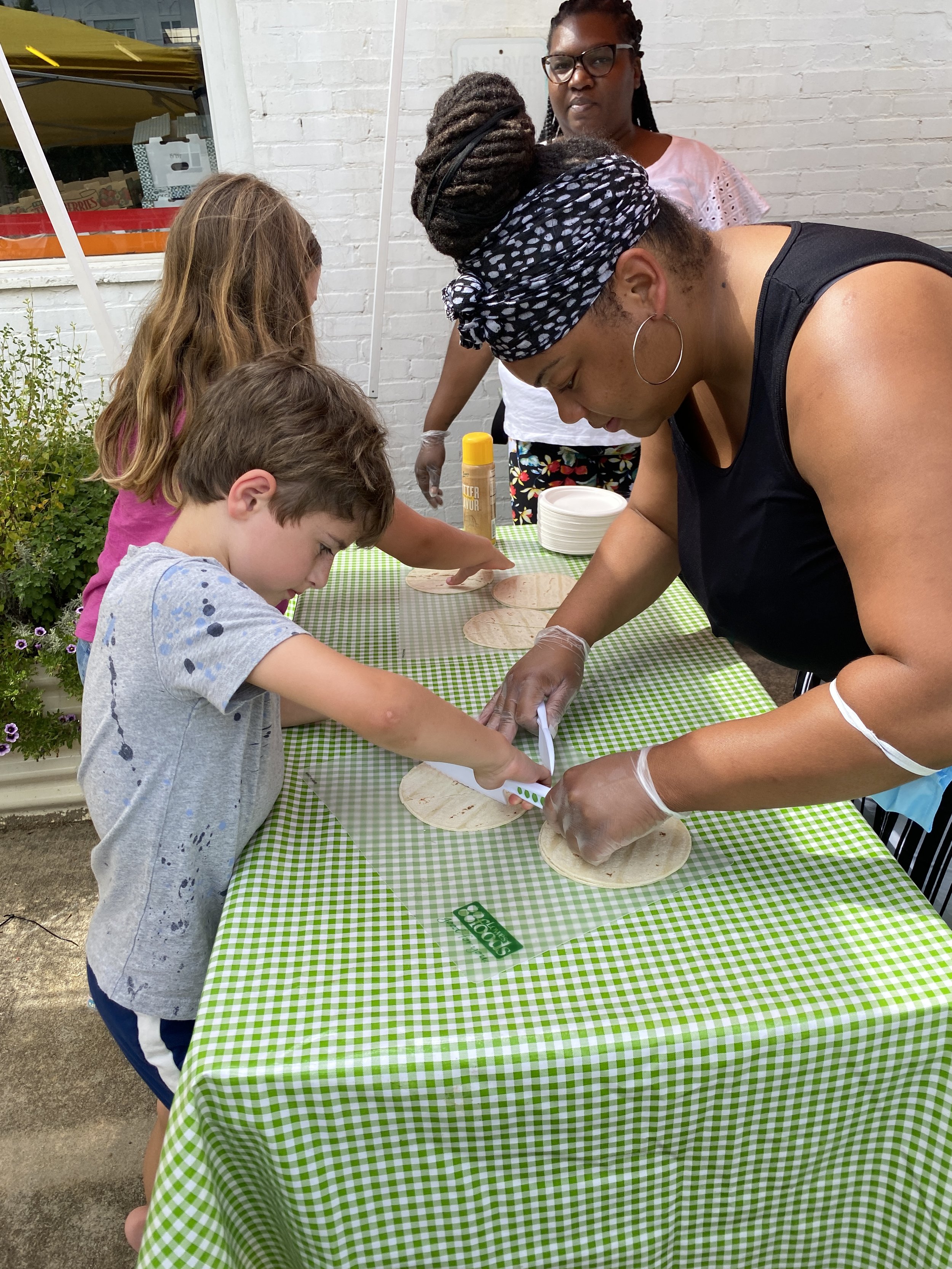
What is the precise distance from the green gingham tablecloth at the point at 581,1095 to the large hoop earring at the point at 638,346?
0.66 metres

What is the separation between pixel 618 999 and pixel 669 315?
830 millimetres

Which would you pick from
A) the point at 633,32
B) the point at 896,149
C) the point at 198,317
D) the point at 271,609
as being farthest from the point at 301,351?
the point at 896,149

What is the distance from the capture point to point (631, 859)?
1129 millimetres

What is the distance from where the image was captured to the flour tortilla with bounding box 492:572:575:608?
1.80 meters

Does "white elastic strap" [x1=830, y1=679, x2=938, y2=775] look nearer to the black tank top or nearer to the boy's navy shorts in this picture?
the black tank top

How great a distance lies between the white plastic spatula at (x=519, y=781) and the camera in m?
1.21

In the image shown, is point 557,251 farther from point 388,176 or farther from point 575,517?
point 388,176

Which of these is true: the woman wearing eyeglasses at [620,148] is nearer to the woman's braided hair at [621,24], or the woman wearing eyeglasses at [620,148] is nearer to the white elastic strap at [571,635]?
the woman's braided hair at [621,24]

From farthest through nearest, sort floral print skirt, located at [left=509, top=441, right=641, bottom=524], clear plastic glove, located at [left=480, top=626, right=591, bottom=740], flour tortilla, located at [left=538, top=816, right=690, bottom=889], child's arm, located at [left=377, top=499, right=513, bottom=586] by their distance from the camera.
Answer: floral print skirt, located at [left=509, top=441, right=641, bottom=524]
child's arm, located at [left=377, top=499, right=513, bottom=586]
clear plastic glove, located at [left=480, top=626, right=591, bottom=740]
flour tortilla, located at [left=538, top=816, right=690, bottom=889]

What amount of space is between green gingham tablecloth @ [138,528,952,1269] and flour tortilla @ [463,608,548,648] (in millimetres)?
696

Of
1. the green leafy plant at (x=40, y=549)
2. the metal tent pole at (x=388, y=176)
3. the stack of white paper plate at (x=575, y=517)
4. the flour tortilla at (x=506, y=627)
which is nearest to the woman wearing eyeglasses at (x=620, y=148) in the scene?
the stack of white paper plate at (x=575, y=517)

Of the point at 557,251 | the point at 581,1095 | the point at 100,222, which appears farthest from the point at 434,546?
the point at 100,222

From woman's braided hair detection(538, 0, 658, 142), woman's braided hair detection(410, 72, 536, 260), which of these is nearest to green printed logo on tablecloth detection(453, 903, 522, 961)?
woman's braided hair detection(410, 72, 536, 260)

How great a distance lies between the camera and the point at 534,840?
1178mm
